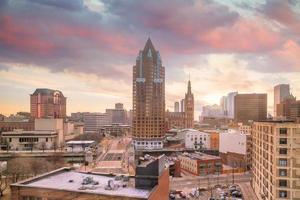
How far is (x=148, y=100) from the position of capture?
150 meters

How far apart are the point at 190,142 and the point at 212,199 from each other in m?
76.4

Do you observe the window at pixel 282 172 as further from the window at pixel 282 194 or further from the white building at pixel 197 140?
the white building at pixel 197 140

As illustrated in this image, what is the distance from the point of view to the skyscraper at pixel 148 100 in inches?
5694

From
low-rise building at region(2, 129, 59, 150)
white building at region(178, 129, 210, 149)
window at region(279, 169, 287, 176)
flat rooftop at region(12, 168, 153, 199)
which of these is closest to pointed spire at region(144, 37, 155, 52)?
white building at region(178, 129, 210, 149)

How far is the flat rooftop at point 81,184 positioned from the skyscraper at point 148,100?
351 feet

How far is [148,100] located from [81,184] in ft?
394

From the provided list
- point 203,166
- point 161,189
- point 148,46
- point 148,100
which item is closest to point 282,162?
point 161,189

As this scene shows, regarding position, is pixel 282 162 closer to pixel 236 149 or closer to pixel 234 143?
pixel 236 149

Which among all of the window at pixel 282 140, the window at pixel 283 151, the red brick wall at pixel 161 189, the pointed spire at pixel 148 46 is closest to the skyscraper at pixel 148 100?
the pointed spire at pixel 148 46

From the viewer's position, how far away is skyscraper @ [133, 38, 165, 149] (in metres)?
145

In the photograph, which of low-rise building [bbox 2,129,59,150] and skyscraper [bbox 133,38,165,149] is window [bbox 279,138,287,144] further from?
skyscraper [bbox 133,38,165,149]

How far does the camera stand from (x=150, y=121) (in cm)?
14750

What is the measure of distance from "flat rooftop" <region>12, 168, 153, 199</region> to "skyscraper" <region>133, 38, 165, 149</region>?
4213 inches

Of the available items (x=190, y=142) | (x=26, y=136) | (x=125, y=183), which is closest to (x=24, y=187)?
(x=125, y=183)
